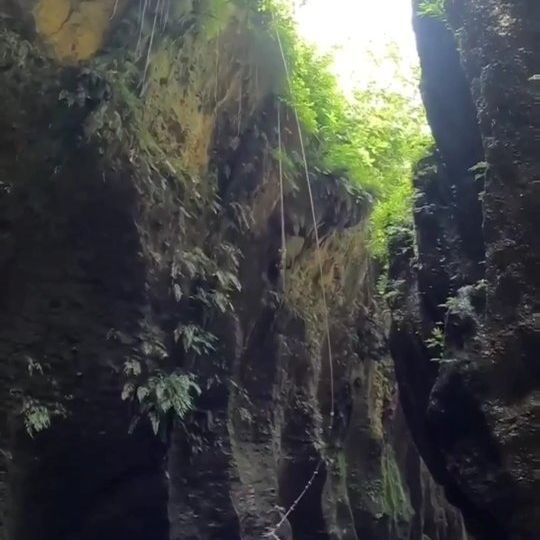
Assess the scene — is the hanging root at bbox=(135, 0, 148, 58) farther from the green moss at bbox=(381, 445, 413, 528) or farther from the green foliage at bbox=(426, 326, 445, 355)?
the green moss at bbox=(381, 445, 413, 528)

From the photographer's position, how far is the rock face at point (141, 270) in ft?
Answer: 22.4

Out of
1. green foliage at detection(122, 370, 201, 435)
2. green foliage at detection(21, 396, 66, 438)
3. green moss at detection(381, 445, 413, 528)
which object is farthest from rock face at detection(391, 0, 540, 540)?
green moss at detection(381, 445, 413, 528)

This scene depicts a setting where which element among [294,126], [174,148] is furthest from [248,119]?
[174,148]

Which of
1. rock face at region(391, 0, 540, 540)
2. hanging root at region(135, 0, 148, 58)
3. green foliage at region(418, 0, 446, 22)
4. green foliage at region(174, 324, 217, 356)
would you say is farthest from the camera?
green foliage at region(418, 0, 446, 22)

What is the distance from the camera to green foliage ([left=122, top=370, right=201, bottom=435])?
6.84 metres

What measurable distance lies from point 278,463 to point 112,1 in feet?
19.6

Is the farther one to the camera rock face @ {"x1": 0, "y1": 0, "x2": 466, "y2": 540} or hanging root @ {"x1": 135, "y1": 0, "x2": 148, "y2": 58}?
hanging root @ {"x1": 135, "y1": 0, "x2": 148, "y2": 58}

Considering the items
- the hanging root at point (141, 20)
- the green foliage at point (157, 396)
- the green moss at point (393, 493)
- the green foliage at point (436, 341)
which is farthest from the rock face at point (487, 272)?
the green moss at point (393, 493)

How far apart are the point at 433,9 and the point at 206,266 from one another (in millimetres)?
3648

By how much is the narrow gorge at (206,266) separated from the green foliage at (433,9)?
9cm

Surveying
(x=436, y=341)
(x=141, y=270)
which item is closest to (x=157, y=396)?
(x=141, y=270)

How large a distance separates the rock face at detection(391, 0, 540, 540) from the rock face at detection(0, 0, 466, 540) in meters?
2.21

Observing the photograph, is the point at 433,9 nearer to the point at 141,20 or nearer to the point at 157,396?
the point at 141,20

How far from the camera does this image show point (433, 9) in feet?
25.9
